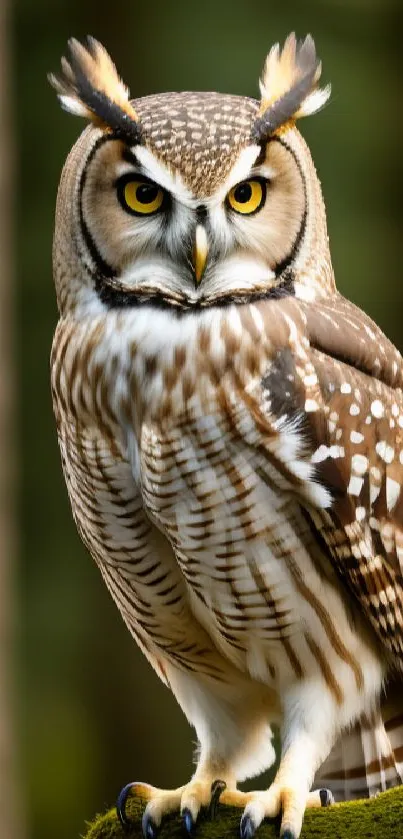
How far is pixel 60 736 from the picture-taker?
5191mm

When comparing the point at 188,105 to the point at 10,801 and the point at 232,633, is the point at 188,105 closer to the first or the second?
the point at 232,633

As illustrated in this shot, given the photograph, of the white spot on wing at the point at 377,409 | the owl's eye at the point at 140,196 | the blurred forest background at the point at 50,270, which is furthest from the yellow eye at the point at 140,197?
the blurred forest background at the point at 50,270

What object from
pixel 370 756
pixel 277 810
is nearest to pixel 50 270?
pixel 370 756

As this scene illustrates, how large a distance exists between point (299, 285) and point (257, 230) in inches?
4.8

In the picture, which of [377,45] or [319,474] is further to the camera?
[377,45]

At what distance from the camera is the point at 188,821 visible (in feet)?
6.52

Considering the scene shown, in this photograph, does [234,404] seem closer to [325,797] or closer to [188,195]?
[188,195]

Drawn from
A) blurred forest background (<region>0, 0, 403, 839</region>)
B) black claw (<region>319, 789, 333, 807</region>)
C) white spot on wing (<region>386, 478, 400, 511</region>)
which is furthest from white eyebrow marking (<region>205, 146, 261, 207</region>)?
blurred forest background (<region>0, 0, 403, 839</region>)

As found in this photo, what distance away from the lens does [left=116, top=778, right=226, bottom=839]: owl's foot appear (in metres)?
2.01

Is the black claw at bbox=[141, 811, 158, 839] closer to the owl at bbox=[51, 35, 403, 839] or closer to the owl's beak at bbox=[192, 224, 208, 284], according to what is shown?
the owl at bbox=[51, 35, 403, 839]

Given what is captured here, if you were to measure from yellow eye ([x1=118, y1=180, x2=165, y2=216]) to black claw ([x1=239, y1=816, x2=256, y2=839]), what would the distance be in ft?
2.77

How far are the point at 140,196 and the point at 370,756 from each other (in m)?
0.97

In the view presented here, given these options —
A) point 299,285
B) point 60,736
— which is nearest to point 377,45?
point 60,736

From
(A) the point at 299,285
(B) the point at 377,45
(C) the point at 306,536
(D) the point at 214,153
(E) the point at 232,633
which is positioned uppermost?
(B) the point at 377,45
